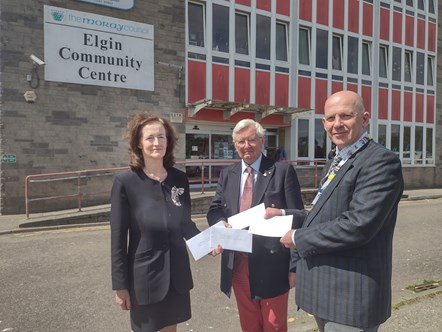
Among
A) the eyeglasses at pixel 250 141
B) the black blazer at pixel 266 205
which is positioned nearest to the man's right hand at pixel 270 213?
the black blazer at pixel 266 205

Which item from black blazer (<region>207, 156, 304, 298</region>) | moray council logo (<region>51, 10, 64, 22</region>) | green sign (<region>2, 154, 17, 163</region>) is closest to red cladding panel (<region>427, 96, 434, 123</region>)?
moray council logo (<region>51, 10, 64, 22</region>)

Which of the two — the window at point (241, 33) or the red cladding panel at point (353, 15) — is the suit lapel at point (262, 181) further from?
the red cladding panel at point (353, 15)

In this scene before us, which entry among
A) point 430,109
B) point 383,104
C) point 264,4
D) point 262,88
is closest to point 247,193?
point 262,88

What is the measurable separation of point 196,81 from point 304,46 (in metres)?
5.36

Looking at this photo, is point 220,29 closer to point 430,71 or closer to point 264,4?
point 264,4

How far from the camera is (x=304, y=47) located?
617 inches

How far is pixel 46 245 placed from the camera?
6.87 metres

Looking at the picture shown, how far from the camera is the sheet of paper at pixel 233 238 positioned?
7.71 ft

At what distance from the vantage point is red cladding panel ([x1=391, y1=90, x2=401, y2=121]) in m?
18.1

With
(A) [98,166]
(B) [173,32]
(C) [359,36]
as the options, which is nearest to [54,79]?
(A) [98,166]

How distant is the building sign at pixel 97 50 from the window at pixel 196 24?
5.34ft

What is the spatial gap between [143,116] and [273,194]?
1052mm

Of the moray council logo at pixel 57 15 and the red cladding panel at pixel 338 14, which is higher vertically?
the red cladding panel at pixel 338 14

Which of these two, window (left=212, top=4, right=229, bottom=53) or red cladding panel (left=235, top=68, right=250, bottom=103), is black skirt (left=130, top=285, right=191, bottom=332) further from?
window (left=212, top=4, right=229, bottom=53)
